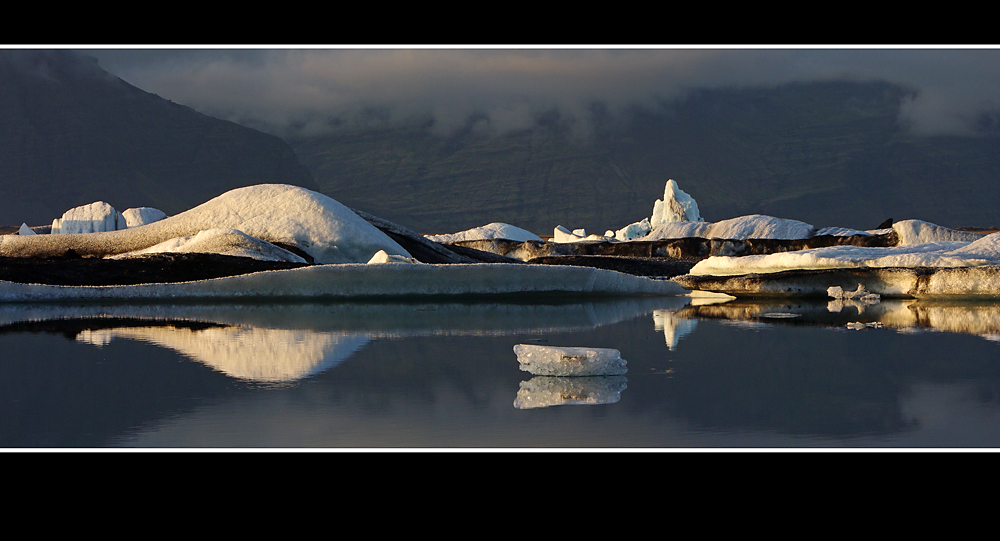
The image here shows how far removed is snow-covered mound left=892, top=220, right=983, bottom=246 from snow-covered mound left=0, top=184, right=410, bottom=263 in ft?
30.2

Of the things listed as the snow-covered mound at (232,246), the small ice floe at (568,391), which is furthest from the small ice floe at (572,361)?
the snow-covered mound at (232,246)

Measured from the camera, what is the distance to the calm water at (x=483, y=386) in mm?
2285

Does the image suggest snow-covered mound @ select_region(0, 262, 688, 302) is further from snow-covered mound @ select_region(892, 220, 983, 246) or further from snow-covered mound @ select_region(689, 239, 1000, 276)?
snow-covered mound @ select_region(892, 220, 983, 246)

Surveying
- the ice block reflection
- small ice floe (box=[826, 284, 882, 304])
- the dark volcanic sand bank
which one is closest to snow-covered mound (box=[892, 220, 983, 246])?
small ice floe (box=[826, 284, 882, 304])

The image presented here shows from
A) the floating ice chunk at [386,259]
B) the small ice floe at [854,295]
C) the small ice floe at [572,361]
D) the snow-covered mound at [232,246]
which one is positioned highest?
A: the snow-covered mound at [232,246]

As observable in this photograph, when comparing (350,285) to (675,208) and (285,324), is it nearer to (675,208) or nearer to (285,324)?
(285,324)

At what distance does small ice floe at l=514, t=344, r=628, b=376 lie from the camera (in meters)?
3.17

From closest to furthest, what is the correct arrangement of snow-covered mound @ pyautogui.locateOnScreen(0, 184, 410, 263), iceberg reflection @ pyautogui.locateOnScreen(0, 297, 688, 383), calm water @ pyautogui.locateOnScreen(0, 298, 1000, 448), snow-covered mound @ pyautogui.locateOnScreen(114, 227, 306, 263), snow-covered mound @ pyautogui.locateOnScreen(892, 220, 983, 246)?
1. calm water @ pyautogui.locateOnScreen(0, 298, 1000, 448)
2. iceberg reflection @ pyautogui.locateOnScreen(0, 297, 688, 383)
3. snow-covered mound @ pyautogui.locateOnScreen(114, 227, 306, 263)
4. snow-covered mound @ pyautogui.locateOnScreen(0, 184, 410, 263)
5. snow-covered mound @ pyautogui.locateOnScreen(892, 220, 983, 246)

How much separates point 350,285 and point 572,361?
16.8 ft

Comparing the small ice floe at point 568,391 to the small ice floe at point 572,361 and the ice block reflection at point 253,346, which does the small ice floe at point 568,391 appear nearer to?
the small ice floe at point 572,361

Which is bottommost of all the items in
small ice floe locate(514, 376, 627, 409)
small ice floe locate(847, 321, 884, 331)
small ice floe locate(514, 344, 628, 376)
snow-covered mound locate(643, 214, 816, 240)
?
small ice floe locate(514, 376, 627, 409)

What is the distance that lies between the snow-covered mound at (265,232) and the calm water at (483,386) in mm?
6230

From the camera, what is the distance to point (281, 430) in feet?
7.55

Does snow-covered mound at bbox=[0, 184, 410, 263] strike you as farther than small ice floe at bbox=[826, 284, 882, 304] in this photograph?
Yes
